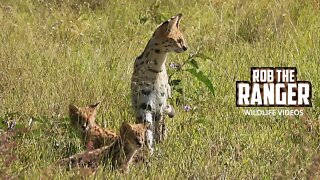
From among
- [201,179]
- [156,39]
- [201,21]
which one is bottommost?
[201,179]

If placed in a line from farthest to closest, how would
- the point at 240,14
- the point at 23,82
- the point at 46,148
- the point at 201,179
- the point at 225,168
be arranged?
the point at 240,14
the point at 23,82
the point at 46,148
the point at 225,168
the point at 201,179

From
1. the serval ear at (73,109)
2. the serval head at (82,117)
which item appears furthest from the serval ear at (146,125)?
the serval ear at (73,109)

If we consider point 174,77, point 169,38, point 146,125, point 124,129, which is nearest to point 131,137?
point 124,129

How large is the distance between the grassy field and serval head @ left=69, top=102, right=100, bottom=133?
0.27 feet

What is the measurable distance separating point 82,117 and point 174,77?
159 cm

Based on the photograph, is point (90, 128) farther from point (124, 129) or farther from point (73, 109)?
point (124, 129)

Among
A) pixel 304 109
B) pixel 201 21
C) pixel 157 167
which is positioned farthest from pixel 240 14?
pixel 157 167

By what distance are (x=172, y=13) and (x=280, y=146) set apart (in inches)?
168

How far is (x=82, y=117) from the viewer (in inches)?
223

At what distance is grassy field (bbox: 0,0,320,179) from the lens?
502 cm

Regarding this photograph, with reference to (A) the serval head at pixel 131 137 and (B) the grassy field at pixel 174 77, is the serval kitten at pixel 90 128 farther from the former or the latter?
(A) the serval head at pixel 131 137

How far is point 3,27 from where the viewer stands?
27.5ft

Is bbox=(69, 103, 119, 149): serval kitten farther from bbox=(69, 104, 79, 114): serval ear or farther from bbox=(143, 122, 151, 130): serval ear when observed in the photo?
bbox=(143, 122, 151, 130): serval ear

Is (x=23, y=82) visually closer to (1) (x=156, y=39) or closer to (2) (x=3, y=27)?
(1) (x=156, y=39)
